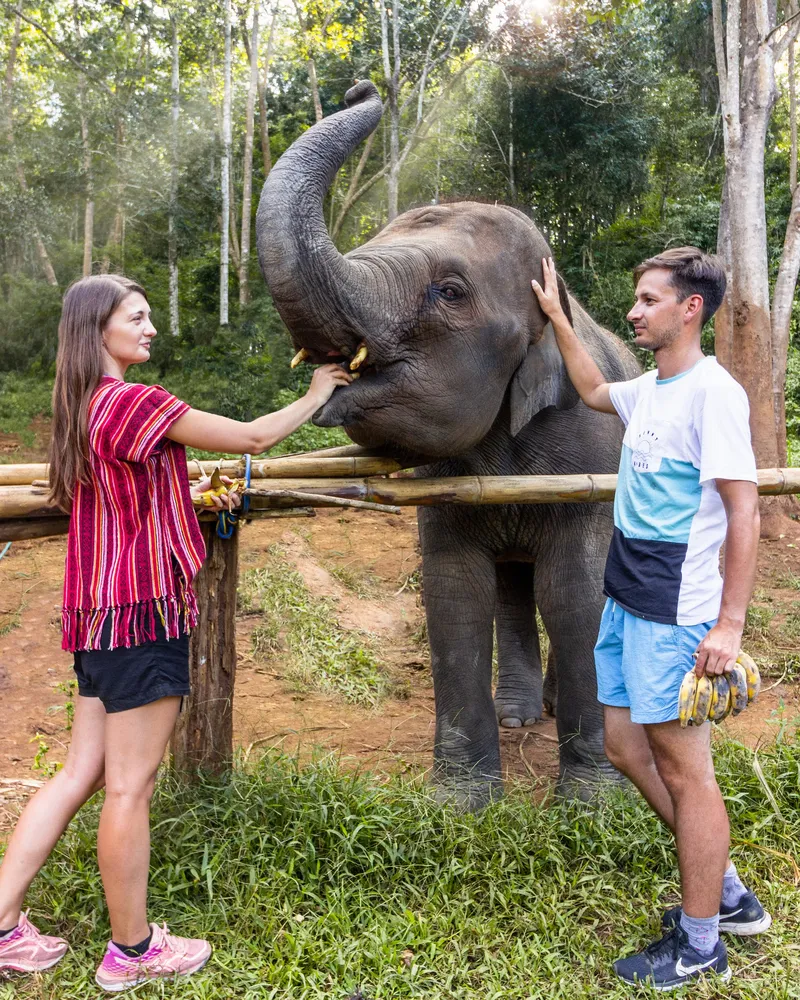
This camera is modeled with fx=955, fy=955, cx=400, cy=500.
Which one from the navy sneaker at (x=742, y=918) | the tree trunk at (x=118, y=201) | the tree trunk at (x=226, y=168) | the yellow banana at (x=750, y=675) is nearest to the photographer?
the yellow banana at (x=750, y=675)

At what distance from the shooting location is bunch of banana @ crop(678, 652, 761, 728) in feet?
8.17

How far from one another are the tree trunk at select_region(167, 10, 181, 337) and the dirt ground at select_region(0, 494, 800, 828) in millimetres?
11020

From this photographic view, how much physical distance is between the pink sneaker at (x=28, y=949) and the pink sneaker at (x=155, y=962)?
6.0 inches

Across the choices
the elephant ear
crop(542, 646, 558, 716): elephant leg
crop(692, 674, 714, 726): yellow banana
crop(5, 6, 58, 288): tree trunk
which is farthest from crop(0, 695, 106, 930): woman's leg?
crop(5, 6, 58, 288): tree trunk

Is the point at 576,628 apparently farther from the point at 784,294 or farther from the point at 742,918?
the point at 784,294

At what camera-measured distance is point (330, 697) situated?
5922 mm

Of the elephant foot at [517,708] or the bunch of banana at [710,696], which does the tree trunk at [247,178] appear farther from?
the bunch of banana at [710,696]

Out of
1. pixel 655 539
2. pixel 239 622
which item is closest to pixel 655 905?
pixel 655 539

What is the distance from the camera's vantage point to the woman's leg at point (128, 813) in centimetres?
255

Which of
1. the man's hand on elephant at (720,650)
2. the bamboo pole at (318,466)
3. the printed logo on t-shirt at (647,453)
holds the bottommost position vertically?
the man's hand on elephant at (720,650)

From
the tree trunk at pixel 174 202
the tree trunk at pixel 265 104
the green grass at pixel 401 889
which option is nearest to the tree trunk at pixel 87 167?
the tree trunk at pixel 174 202

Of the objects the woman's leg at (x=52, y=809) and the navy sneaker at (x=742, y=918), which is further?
the navy sneaker at (x=742, y=918)

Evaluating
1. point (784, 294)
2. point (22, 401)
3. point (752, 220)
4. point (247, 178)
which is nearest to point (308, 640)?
point (752, 220)

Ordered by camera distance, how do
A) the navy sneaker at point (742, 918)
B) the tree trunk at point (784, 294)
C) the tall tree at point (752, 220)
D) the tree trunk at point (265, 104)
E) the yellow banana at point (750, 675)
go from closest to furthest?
1. the yellow banana at point (750, 675)
2. the navy sneaker at point (742, 918)
3. the tall tree at point (752, 220)
4. the tree trunk at point (784, 294)
5. the tree trunk at point (265, 104)
